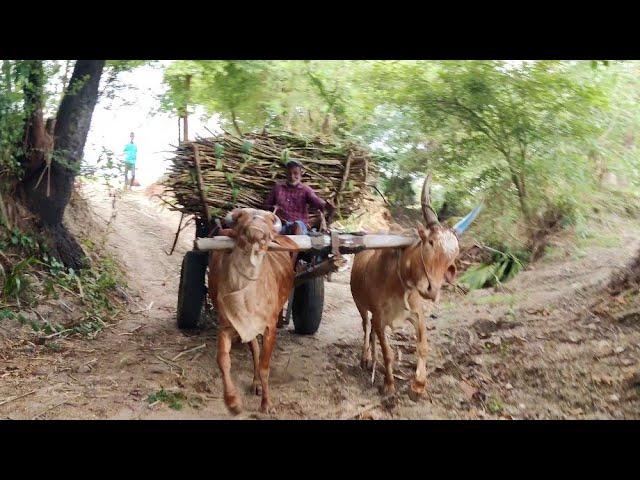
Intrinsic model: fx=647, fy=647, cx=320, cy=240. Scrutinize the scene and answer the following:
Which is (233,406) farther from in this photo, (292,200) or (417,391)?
(292,200)

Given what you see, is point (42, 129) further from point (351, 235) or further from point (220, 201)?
point (351, 235)

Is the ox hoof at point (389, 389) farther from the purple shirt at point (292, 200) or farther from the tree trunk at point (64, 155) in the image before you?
the tree trunk at point (64, 155)

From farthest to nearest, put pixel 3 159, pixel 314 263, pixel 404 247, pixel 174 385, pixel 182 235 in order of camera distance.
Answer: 1. pixel 182 235
2. pixel 3 159
3. pixel 314 263
4. pixel 174 385
5. pixel 404 247

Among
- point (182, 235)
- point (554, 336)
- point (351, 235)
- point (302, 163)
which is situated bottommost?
point (182, 235)

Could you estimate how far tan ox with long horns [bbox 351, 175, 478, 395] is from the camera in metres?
5.07

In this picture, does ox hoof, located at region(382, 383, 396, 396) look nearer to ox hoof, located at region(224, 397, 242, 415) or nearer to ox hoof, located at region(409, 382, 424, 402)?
ox hoof, located at region(409, 382, 424, 402)

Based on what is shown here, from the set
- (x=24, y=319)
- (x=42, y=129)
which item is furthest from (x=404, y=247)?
(x=42, y=129)

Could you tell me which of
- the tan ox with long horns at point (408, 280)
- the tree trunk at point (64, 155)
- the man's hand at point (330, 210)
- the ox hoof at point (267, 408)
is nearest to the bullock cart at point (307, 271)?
the tan ox with long horns at point (408, 280)

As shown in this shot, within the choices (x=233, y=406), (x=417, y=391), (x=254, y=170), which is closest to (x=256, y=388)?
(x=233, y=406)

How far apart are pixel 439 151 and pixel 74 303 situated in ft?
21.8

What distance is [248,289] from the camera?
5.16 m

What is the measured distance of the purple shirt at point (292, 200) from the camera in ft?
22.1

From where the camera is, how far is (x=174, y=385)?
19.8 ft

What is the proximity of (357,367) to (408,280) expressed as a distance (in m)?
1.77
